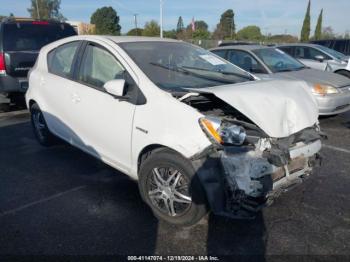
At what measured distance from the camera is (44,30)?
7.78 m

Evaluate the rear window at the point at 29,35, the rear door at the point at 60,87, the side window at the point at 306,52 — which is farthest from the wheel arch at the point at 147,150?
the side window at the point at 306,52

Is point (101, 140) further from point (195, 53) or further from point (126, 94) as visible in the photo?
point (195, 53)

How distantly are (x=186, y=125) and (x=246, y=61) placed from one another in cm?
495

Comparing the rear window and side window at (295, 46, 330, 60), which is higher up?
the rear window

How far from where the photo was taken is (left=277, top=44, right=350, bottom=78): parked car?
945 centimetres

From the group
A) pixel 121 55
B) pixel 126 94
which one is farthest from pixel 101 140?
pixel 121 55

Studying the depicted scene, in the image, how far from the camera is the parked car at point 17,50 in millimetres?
6969

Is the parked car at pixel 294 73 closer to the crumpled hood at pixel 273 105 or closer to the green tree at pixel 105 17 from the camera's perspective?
the crumpled hood at pixel 273 105

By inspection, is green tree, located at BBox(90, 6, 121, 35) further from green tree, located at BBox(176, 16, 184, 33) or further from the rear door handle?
the rear door handle

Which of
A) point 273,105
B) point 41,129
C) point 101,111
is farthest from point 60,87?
point 273,105

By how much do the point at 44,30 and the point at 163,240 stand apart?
670 cm

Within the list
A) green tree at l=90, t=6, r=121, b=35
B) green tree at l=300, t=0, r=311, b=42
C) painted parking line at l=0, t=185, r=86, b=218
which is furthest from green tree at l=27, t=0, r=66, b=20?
painted parking line at l=0, t=185, r=86, b=218

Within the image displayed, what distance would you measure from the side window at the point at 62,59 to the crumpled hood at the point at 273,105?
196cm

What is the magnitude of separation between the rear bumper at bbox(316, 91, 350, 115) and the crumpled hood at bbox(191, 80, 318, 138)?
10.5 ft
